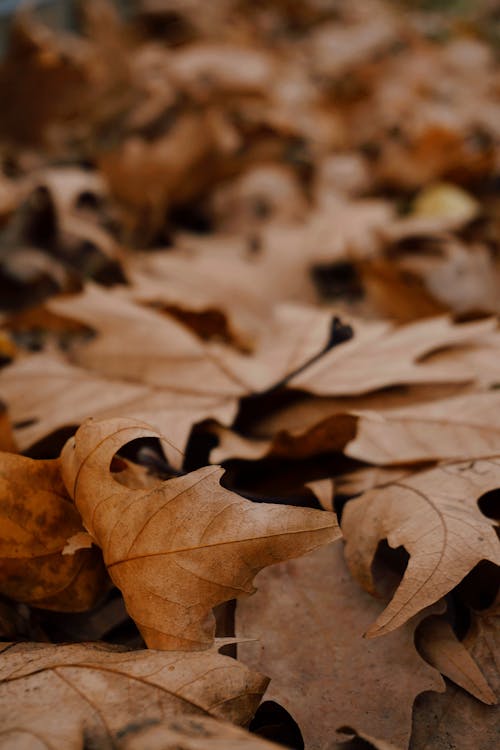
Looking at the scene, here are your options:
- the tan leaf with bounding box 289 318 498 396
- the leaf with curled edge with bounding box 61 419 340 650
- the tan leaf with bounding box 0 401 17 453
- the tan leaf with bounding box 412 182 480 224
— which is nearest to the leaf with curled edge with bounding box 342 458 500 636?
the leaf with curled edge with bounding box 61 419 340 650

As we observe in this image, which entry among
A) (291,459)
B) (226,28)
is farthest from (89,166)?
(226,28)

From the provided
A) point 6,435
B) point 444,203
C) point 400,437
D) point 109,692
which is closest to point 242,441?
point 400,437

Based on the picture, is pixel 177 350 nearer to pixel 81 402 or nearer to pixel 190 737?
pixel 81 402

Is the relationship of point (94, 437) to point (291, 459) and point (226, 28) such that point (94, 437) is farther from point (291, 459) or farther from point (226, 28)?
point (226, 28)

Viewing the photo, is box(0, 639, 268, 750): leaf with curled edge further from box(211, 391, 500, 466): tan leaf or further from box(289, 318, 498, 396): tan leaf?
box(289, 318, 498, 396): tan leaf

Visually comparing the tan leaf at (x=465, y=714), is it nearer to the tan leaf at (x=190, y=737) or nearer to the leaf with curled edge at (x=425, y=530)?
the leaf with curled edge at (x=425, y=530)

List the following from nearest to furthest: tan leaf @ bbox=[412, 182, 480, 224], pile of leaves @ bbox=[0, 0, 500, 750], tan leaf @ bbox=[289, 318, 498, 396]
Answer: pile of leaves @ bbox=[0, 0, 500, 750]
tan leaf @ bbox=[289, 318, 498, 396]
tan leaf @ bbox=[412, 182, 480, 224]

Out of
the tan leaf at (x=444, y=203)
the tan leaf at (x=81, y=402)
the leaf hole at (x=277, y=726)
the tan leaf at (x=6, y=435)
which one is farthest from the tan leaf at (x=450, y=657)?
the tan leaf at (x=444, y=203)
